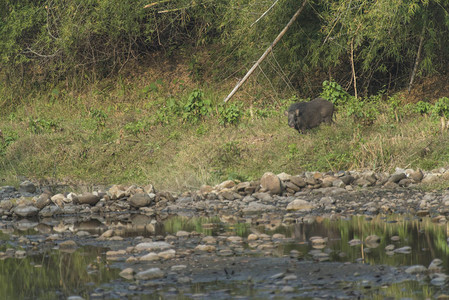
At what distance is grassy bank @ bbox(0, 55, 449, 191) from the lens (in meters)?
8.82

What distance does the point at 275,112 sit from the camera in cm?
1173

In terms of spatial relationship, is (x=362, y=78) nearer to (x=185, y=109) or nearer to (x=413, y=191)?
(x=185, y=109)

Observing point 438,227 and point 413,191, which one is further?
point 413,191

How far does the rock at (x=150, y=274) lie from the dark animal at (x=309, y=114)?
6081mm

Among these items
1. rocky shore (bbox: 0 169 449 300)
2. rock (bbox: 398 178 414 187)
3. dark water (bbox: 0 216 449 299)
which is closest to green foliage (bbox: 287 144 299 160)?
rocky shore (bbox: 0 169 449 300)

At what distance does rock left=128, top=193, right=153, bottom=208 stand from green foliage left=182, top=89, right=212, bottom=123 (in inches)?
171

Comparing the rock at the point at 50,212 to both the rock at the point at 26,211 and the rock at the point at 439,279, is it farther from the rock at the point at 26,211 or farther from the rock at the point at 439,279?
the rock at the point at 439,279

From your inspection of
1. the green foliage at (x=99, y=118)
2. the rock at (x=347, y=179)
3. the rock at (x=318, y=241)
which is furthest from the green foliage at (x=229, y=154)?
the rock at (x=318, y=241)

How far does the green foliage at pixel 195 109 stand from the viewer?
470 inches

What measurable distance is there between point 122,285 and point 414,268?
5.69 feet

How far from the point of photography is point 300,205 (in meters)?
6.91

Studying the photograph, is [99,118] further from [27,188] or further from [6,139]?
[27,188]

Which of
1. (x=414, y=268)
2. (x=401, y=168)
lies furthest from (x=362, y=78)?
(x=414, y=268)

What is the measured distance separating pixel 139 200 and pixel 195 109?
4.67 m
